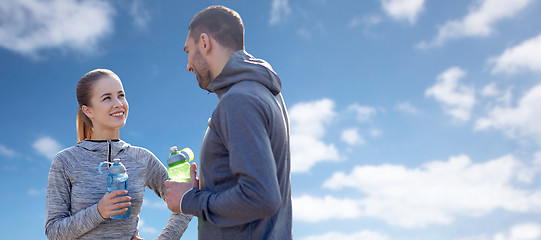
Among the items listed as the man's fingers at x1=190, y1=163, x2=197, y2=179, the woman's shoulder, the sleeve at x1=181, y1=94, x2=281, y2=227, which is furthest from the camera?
the woman's shoulder

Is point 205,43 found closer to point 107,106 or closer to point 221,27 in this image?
point 221,27

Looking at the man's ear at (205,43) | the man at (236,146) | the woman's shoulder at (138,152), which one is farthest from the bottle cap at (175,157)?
the man's ear at (205,43)

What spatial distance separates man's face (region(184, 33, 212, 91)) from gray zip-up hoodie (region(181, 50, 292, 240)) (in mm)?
163

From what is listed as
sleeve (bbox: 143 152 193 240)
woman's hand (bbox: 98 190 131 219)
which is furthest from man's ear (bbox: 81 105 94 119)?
woman's hand (bbox: 98 190 131 219)

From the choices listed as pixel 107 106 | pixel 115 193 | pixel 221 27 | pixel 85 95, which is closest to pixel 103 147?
pixel 107 106

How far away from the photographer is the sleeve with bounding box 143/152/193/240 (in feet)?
14.7

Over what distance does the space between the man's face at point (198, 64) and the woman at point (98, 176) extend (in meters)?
1.37

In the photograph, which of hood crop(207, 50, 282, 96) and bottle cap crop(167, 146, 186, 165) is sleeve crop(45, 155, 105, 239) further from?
hood crop(207, 50, 282, 96)

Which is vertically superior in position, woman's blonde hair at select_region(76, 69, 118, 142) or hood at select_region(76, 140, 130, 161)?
woman's blonde hair at select_region(76, 69, 118, 142)

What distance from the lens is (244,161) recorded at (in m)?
2.61

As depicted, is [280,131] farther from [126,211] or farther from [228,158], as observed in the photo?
[126,211]

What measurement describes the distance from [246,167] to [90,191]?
2254mm

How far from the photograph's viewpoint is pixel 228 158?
2873mm

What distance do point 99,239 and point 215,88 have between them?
6.62ft
